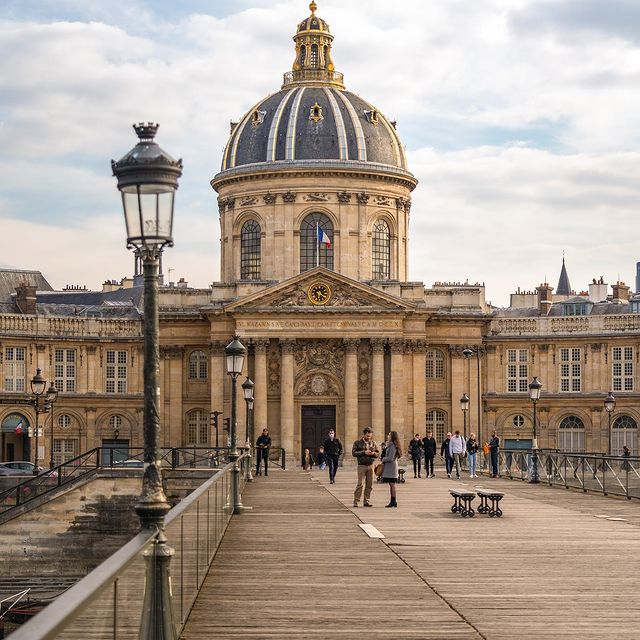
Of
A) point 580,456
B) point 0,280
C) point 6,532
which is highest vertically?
point 0,280

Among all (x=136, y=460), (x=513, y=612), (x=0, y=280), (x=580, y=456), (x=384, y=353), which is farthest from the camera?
(x=0, y=280)

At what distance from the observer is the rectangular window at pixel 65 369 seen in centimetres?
8225

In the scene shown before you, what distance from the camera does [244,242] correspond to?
8400 centimetres

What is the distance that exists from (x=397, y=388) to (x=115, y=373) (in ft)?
57.7

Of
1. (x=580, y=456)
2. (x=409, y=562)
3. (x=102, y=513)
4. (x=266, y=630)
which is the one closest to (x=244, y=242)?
(x=102, y=513)

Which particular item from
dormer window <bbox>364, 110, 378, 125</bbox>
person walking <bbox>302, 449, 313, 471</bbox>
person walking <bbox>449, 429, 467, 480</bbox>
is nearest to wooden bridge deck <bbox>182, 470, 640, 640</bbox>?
person walking <bbox>449, 429, 467, 480</bbox>

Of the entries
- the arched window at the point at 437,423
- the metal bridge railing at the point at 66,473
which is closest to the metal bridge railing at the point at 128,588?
the metal bridge railing at the point at 66,473

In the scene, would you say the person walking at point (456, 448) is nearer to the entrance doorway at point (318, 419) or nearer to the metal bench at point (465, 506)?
the metal bench at point (465, 506)

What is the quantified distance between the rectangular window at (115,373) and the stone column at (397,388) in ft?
55.4

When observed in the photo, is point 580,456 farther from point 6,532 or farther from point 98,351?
point 98,351

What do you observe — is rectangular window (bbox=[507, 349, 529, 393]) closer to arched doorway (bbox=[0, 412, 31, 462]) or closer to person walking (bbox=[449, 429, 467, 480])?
arched doorway (bbox=[0, 412, 31, 462])

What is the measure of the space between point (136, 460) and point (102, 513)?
996 centimetres

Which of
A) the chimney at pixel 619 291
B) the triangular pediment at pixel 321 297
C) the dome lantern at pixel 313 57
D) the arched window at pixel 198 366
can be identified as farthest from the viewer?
the chimney at pixel 619 291

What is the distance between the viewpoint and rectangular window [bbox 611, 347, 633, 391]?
8138cm
